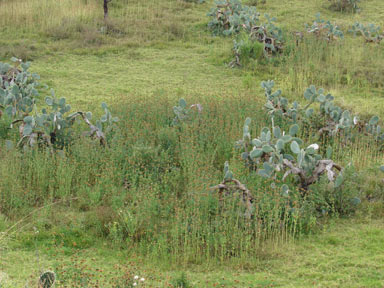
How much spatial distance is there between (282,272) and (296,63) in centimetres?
705

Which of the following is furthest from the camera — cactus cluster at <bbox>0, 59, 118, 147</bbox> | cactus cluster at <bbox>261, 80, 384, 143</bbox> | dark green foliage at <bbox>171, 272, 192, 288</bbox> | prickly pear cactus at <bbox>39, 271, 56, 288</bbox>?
cactus cluster at <bbox>261, 80, 384, 143</bbox>

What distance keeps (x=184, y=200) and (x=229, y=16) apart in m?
8.51

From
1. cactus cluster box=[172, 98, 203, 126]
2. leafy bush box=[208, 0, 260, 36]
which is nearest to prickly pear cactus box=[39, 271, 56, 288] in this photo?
cactus cluster box=[172, 98, 203, 126]

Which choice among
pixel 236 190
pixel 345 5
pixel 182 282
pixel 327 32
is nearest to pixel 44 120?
pixel 236 190

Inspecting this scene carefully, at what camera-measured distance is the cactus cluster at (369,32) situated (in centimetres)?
1251

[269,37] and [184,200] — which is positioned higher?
[269,37]

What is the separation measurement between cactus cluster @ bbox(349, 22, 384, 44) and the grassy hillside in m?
1.54

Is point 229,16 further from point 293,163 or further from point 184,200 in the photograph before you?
point 184,200

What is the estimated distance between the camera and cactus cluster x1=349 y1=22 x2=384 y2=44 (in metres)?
12.5

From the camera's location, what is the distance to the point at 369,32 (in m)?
12.7

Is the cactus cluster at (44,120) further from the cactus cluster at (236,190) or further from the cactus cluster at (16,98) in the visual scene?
the cactus cluster at (236,190)

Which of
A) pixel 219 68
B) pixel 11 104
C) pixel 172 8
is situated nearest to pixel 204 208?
pixel 11 104

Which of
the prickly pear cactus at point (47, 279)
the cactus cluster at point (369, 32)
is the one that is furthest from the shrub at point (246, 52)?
the prickly pear cactus at point (47, 279)

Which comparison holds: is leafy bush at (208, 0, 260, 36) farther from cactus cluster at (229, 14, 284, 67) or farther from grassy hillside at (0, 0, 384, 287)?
grassy hillside at (0, 0, 384, 287)
